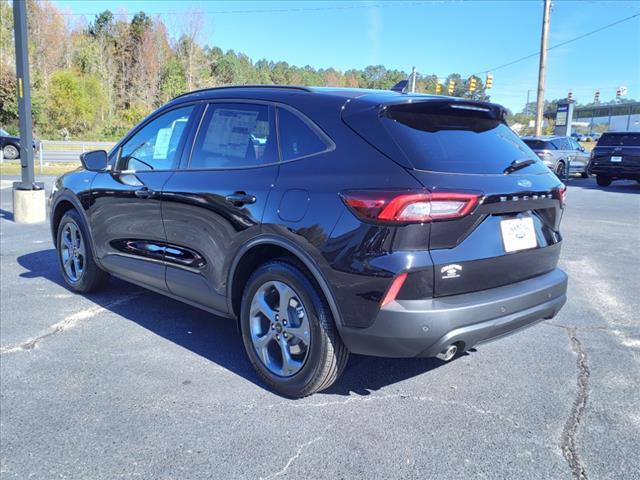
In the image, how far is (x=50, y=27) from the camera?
5081cm

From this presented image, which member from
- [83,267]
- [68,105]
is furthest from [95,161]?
[68,105]

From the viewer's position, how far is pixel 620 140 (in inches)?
674

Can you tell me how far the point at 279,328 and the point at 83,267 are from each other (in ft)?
9.11

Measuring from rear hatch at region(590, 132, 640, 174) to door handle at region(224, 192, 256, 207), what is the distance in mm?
16729

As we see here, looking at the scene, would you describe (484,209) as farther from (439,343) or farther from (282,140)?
(282,140)

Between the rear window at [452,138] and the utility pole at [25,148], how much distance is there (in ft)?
26.9

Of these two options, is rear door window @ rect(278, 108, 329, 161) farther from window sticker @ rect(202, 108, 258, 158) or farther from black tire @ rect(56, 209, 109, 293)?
black tire @ rect(56, 209, 109, 293)

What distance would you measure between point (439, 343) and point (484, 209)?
2.37ft

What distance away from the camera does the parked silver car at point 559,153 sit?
19.0m

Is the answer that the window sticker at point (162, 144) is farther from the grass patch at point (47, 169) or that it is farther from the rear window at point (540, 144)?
the rear window at point (540, 144)

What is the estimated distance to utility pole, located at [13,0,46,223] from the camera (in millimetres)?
8953

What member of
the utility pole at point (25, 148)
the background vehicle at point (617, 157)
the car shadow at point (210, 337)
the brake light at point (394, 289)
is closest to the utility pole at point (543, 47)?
the background vehicle at point (617, 157)

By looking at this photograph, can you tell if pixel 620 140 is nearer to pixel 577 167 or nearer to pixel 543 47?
pixel 577 167

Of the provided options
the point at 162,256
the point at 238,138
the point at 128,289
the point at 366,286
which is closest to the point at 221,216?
the point at 238,138
